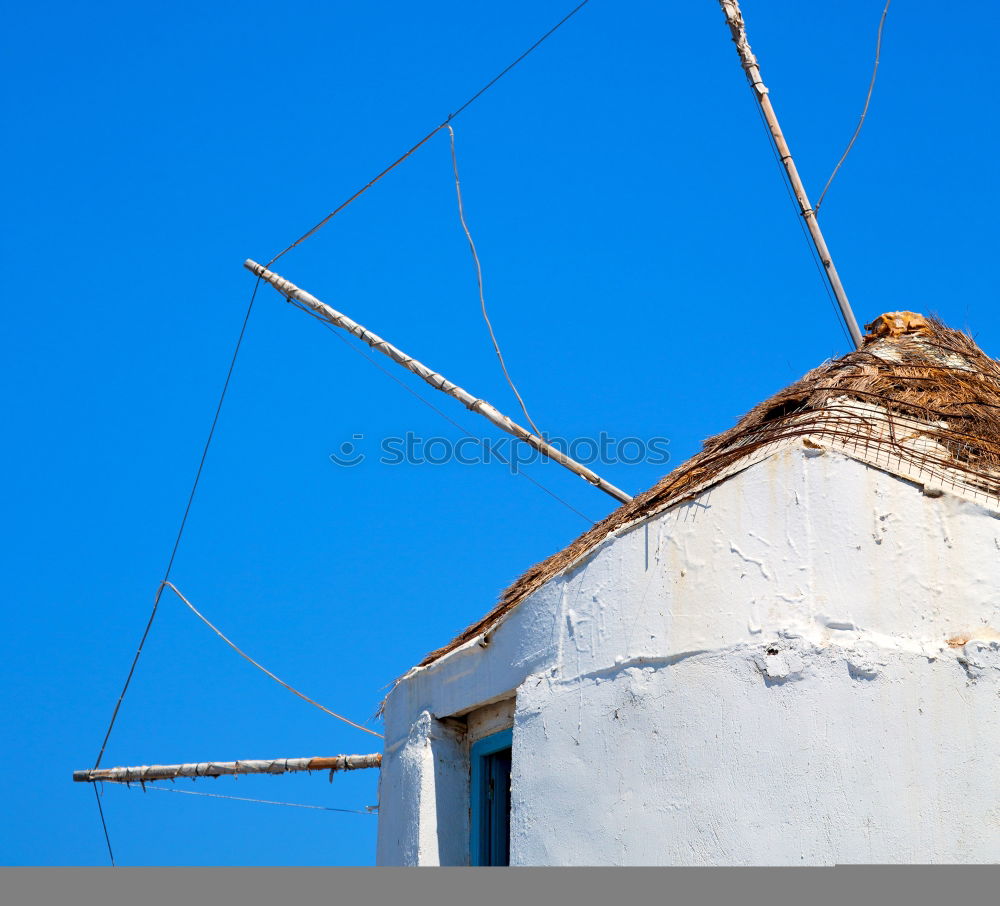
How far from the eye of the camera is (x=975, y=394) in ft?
29.3

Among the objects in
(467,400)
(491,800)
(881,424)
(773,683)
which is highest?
(467,400)

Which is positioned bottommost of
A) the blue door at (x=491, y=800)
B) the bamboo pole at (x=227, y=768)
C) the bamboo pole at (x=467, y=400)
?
the blue door at (x=491, y=800)

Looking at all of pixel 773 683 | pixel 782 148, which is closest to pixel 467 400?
pixel 782 148

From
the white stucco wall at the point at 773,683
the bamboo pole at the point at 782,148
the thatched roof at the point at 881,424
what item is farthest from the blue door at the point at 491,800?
the bamboo pole at the point at 782,148

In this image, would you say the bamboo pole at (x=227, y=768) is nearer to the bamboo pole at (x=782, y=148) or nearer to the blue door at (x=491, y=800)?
the blue door at (x=491, y=800)

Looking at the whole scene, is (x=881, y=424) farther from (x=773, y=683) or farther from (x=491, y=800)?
(x=491, y=800)

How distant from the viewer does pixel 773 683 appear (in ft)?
24.3

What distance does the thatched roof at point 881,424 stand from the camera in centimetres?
809

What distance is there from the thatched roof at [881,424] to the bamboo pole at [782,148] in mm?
2112

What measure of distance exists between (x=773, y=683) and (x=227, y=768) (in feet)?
24.8

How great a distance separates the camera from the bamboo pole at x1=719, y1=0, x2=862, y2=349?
11930mm

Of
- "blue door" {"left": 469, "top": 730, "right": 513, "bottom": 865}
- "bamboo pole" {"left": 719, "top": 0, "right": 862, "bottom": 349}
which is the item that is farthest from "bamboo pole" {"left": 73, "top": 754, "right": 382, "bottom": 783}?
"bamboo pole" {"left": 719, "top": 0, "right": 862, "bottom": 349}

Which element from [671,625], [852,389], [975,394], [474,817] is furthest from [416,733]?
[975,394]

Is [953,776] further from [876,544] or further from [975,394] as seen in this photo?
[975,394]
